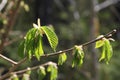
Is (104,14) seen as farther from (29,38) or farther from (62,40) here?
(29,38)

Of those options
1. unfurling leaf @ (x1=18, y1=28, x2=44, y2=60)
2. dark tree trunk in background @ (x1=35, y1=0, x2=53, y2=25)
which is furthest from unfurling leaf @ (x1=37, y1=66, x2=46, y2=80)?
dark tree trunk in background @ (x1=35, y1=0, x2=53, y2=25)

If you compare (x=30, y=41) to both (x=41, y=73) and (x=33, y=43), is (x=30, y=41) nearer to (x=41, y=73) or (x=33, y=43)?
(x=33, y=43)

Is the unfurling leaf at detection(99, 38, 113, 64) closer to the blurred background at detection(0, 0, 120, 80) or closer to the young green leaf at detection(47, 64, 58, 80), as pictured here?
the young green leaf at detection(47, 64, 58, 80)

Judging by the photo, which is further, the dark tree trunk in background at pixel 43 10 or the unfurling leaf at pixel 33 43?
the dark tree trunk in background at pixel 43 10

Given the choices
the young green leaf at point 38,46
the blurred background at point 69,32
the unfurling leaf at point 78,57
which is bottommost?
the unfurling leaf at point 78,57

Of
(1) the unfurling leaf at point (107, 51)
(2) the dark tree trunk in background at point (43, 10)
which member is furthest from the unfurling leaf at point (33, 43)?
(2) the dark tree trunk in background at point (43, 10)

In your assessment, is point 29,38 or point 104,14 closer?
point 29,38

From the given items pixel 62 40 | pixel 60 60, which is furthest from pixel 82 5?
pixel 60 60

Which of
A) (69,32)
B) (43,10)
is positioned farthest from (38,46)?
(69,32)

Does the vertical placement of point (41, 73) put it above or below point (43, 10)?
below

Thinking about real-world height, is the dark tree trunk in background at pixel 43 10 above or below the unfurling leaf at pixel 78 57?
above

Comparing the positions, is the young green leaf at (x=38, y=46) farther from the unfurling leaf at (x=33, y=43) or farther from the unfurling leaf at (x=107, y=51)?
the unfurling leaf at (x=107, y=51)
